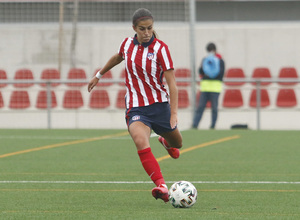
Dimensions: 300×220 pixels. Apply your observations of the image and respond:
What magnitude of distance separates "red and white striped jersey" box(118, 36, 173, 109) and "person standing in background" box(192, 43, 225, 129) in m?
10.2

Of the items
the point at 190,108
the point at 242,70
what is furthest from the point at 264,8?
the point at 190,108

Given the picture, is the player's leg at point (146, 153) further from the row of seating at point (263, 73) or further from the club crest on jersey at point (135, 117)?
the row of seating at point (263, 73)

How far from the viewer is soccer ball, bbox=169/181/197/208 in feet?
20.9

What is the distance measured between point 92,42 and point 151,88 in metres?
16.9

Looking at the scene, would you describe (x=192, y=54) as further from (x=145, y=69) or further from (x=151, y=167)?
(x=151, y=167)

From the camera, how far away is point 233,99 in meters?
Answer: 19.9

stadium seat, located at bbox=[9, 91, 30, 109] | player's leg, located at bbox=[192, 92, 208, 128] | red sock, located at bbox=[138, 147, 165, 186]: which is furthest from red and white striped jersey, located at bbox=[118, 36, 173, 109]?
stadium seat, located at bbox=[9, 91, 30, 109]

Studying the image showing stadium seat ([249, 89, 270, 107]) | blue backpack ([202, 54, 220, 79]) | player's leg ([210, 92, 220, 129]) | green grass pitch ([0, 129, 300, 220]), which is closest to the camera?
green grass pitch ([0, 129, 300, 220])

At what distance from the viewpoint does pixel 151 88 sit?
7191mm

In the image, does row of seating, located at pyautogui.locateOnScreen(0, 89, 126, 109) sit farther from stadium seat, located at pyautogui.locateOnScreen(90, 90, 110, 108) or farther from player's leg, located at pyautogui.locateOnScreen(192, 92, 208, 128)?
player's leg, located at pyautogui.locateOnScreen(192, 92, 208, 128)

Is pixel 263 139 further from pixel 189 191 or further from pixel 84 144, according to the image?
pixel 189 191

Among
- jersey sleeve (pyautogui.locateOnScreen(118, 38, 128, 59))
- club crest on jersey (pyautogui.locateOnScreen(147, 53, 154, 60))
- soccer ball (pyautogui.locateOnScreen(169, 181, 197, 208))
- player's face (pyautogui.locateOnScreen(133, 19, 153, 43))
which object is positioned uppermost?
player's face (pyautogui.locateOnScreen(133, 19, 153, 43))

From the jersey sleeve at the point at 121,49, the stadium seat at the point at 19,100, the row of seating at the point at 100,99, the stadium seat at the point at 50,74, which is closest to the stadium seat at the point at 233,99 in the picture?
the row of seating at the point at 100,99

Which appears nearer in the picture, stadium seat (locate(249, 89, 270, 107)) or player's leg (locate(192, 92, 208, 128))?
player's leg (locate(192, 92, 208, 128))
